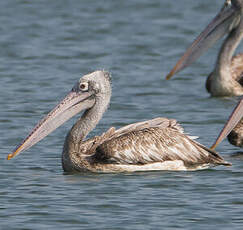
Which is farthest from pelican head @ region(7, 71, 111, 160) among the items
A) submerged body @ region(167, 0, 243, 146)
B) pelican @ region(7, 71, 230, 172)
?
submerged body @ region(167, 0, 243, 146)

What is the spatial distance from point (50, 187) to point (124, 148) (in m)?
0.91

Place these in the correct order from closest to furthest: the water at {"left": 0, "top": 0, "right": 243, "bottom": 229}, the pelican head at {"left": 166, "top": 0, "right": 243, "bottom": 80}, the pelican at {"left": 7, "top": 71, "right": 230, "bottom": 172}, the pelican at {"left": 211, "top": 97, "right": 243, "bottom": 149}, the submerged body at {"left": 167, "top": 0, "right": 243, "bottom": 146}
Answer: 1. the water at {"left": 0, "top": 0, "right": 243, "bottom": 229}
2. the pelican at {"left": 7, "top": 71, "right": 230, "bottom": 172}
3. the pelican at {"left": 211, "top": 97, "right": 243, "bottom": 149}
4. the pelican head at {"left": 166, "top": 0, "right": 243, "bottom": 80}
5. the submerged body at {"left": 167, "top": 0, "right": 243, "bottom": 146}

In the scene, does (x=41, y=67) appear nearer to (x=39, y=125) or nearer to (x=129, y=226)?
(x=39, y=125)

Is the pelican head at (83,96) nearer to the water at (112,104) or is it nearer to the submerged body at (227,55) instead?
the water at (112,104)

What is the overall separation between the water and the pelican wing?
0.54ft

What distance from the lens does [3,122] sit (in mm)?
10750

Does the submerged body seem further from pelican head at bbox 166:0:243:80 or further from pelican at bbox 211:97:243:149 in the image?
pelican at bbox 211:97:243:149

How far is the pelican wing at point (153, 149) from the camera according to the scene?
28.1 feet

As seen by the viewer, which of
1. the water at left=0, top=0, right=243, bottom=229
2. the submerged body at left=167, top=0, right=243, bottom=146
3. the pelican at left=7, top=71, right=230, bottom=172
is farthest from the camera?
the submerged body at left=167, top=0, right=243, bottom=146

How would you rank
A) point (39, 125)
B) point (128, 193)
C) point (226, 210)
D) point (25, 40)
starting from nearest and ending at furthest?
point (226, 210) < point (128, 193) < point (39, 125) < point (25, 40)

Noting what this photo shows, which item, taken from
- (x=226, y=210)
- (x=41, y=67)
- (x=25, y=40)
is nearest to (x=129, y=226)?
(x=226, y=210)

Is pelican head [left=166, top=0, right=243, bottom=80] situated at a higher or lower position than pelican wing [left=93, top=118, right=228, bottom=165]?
higher

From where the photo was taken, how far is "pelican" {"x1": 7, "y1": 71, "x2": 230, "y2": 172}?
28.1 feet

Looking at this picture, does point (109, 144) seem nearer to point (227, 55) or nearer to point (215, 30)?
point (215, 30)
